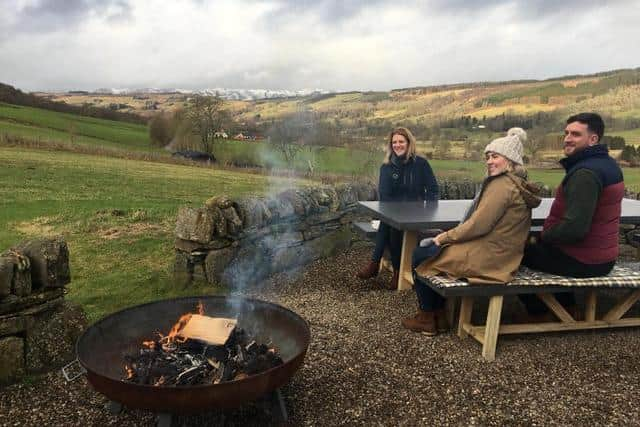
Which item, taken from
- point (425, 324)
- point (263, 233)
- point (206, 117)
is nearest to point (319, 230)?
point (263, 233)

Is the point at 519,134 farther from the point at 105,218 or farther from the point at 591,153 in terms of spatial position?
the point at 105,218

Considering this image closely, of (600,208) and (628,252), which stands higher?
(600,208)

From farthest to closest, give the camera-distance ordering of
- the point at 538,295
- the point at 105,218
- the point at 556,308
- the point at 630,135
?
the point at 630,135
the point at 105,218
the point at 538,295
the point at 556,308

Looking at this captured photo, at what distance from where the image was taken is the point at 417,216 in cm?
515

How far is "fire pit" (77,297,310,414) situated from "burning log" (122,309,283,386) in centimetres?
12

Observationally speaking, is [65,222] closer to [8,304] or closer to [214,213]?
[214,213]

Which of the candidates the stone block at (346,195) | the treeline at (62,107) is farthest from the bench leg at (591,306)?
the treeline at (62,107)

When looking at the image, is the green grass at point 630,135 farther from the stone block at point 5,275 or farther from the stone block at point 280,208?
the stone block at point 5,275

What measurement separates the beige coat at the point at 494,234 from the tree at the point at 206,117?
21488 mm

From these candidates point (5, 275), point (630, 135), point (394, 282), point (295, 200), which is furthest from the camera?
point (630, 135)

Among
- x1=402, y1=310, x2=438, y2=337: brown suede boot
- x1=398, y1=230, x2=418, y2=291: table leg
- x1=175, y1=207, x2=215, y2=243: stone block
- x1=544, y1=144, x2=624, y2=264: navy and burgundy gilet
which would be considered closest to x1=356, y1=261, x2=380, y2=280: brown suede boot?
x1=398, y1=230, x2=418, y2=291: table leg

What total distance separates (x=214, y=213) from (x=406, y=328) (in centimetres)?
229

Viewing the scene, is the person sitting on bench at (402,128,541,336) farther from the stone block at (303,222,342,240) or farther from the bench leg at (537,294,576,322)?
the stone block at (303,222,342,240)

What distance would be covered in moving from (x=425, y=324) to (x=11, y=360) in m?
3.11
